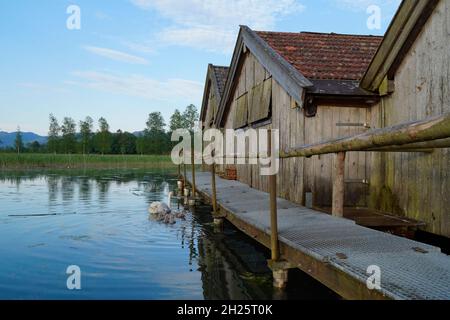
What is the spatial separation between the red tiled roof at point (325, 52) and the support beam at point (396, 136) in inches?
146

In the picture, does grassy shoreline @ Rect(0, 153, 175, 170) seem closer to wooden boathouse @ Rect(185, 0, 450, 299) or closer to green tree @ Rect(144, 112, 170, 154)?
green tree @ Rect(144, 112, 170, 154)

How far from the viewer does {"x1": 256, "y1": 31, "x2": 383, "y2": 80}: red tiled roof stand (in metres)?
10.1

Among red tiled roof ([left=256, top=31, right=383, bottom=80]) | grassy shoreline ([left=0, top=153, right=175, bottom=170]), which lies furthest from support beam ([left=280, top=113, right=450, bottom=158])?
grassy shoreline ([left=0, top=153, right=175, bottom=170])

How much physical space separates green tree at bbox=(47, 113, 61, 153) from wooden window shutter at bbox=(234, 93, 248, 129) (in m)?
70.4

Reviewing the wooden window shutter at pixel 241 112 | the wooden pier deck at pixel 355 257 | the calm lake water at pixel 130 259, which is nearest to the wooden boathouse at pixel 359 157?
the wooden pier deck at pixel 355 257

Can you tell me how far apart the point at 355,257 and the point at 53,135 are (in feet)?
297

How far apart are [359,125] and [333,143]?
3599mm

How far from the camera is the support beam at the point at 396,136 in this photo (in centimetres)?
351

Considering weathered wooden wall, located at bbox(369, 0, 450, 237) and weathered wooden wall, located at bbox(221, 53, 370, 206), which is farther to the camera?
weathered wooden wall, located at bbox(221, 53, 370, 206)

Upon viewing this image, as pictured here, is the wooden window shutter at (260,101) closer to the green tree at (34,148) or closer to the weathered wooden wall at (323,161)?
the weathered wooden wall at (323,161)

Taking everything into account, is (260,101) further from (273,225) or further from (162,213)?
(273,225)

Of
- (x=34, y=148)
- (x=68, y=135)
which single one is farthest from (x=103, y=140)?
(x=34, y=148)

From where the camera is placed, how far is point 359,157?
973 cm

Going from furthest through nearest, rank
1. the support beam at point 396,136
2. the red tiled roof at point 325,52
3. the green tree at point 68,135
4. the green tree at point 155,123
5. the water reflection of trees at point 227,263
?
the green tree at point 155,123
the green tree at point 68,135
the red tiled roof at point 325,52
the water reflection of trees at point 227,263
the support beam at point 396,136
